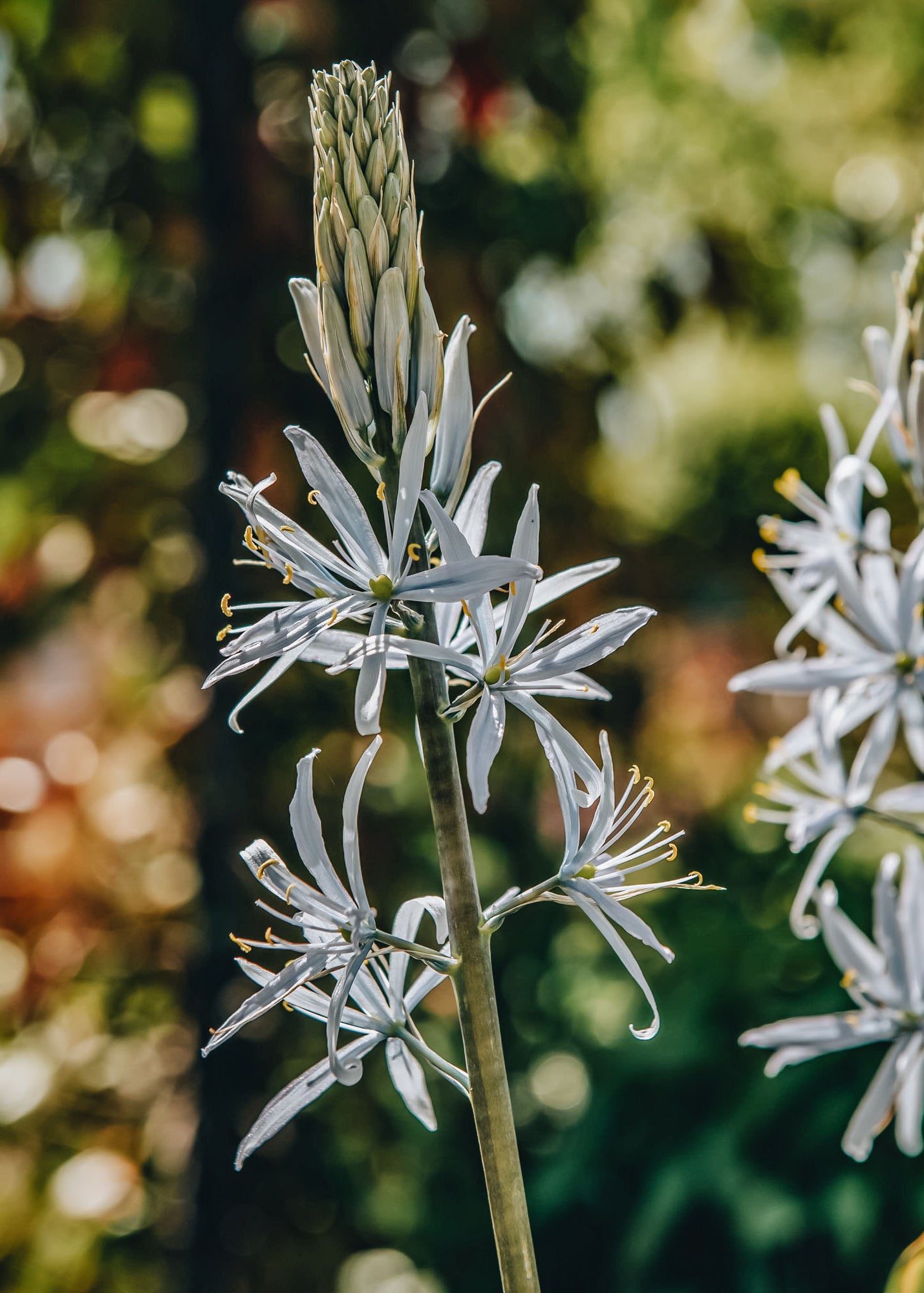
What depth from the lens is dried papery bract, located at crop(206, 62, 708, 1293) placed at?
22.8 inches

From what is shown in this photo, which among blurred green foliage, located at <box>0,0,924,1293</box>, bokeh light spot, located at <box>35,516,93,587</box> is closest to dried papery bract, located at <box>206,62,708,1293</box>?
blurred green foliage, located at <box>0,0,924,1293</box>

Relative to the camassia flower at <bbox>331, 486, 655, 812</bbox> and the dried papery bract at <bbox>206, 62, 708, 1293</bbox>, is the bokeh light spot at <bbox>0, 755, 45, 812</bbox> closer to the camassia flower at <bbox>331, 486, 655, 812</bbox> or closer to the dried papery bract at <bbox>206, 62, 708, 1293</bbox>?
the dried papery bract at <bbox>206, 62, 708, 1293</bbox>

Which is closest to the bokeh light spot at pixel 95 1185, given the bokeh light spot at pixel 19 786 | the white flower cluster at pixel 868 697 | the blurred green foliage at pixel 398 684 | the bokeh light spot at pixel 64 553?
the blurred green foliage at pixel 398 684

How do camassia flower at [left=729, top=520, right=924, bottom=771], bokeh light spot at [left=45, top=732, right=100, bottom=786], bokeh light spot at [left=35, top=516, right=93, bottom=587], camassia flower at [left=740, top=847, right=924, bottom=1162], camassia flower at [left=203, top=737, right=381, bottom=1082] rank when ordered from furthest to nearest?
bokeh light spot at [left=45, top=732, right=100, bottom=786] < bokeh light spot at [left=35, top=516, right=93, bottom=587] < camassia flower at [left=729, top=520, right=924, bottom=771] < camassia flower at [left=740, top=847, right=924, bottom=1162] < camassia flower at [left=203, top=737, right=381, bottom=1082]

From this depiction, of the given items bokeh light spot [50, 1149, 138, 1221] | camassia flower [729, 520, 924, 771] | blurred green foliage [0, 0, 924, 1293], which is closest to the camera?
camassia flower [729, 520, 924, 771]

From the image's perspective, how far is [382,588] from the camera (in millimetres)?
616

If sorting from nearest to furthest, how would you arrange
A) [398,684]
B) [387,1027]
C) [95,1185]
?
[387,1027]
[398,684]
[95,1185]

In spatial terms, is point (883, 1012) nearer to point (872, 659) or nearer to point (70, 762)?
point (872, 659)

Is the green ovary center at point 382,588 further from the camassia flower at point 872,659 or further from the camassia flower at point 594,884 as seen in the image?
the camassia flower at point 872,659

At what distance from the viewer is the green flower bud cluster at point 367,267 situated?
2.02 ft

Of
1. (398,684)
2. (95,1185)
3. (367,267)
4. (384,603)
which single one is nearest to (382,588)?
(384,603)

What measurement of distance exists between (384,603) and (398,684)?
1544mm

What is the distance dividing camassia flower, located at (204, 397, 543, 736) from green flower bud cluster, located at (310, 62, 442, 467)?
0.04 m

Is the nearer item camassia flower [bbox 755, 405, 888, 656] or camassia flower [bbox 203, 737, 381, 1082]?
camassia flower [bbox 203, 737, 381, 1082]
